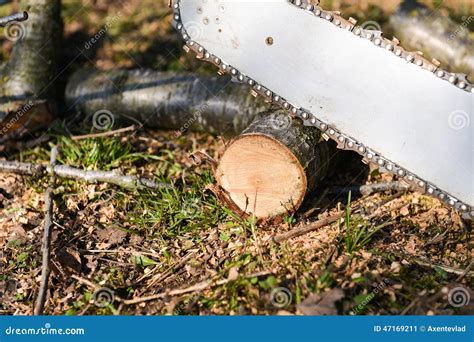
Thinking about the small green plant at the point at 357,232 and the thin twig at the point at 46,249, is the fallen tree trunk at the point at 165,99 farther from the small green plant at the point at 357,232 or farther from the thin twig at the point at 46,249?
the small green plant at the point at 357,232

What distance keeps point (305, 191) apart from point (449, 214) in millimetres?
954

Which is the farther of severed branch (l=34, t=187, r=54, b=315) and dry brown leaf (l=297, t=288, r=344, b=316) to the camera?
severed branch (l=34, t=187, r=54, b=315)

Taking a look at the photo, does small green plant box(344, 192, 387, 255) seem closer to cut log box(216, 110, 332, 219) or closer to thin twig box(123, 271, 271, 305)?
cut log box(216, 110, 332, 219)

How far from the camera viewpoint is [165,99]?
4844mm

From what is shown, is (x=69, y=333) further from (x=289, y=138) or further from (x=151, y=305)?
(x=289, y=138)

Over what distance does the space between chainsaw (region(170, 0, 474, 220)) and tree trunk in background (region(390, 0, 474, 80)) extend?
74.5 inches

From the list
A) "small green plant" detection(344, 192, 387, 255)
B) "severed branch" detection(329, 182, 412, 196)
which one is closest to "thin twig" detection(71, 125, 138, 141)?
"severed branch" detection(329, 182, 412, 196)

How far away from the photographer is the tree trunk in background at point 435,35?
501cm

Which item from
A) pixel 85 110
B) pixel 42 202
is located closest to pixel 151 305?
pixel 42 202

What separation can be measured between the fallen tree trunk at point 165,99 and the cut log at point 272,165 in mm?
867

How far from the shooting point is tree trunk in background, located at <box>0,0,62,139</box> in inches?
187

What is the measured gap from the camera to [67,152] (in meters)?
4.52

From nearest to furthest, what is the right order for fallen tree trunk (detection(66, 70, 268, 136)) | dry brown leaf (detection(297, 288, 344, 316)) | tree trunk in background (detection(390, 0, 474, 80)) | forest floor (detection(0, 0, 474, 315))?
dry brown leaf (detection(297, 288, 344, 316)) → forest floor (detection(0, 0, 474, 315)) → fallen tree trunk (detection(66, 70, 268, 136)) → tree trunk in background (detection(390, 0, 474, 80))

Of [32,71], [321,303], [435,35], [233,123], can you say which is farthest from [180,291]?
[435,35]
